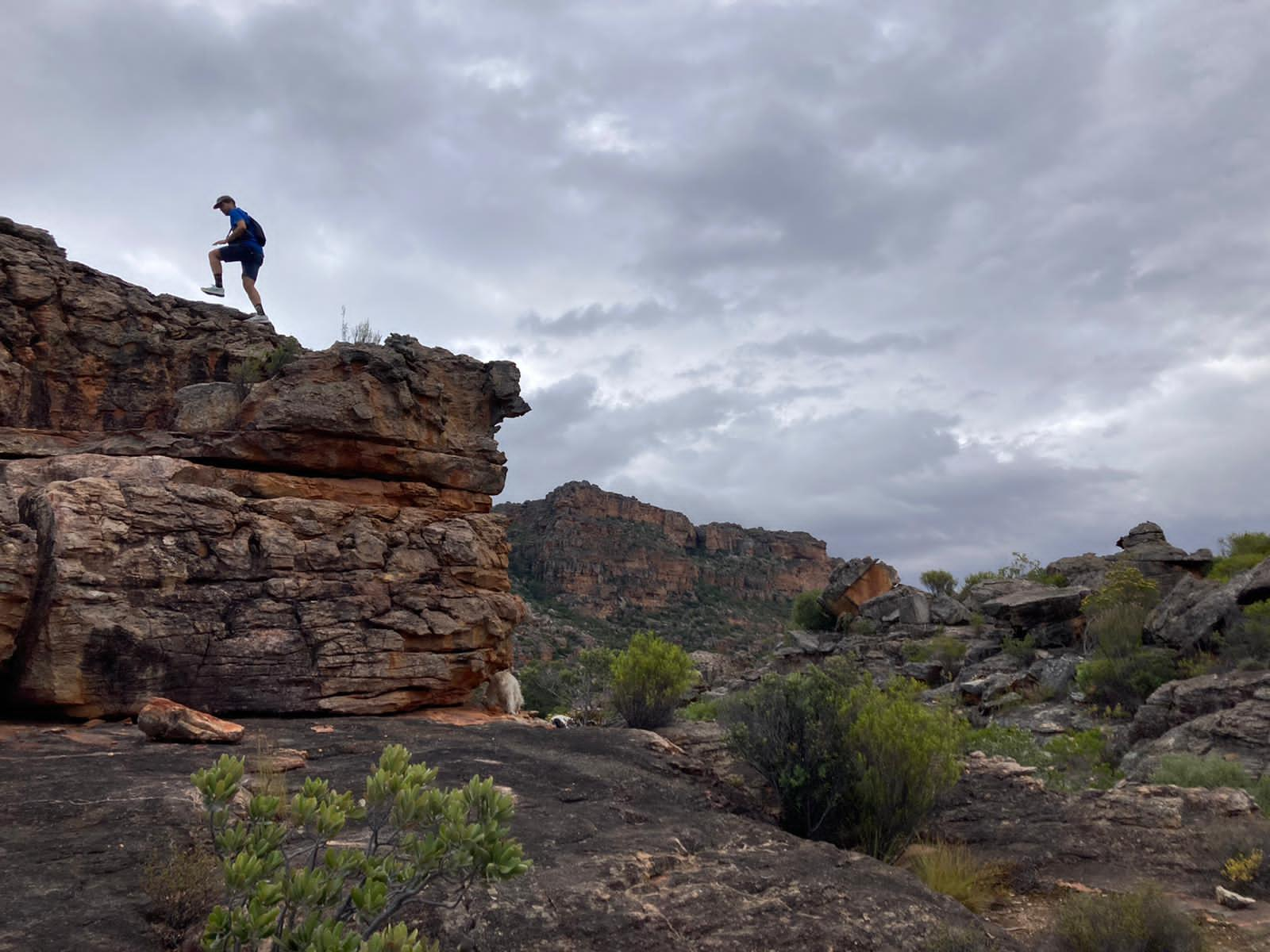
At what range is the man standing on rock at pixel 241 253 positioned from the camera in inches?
509

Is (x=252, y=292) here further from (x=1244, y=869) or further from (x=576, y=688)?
(x=1244, y=869)

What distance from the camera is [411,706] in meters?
10.9

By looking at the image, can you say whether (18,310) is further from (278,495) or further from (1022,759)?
(1022,759)

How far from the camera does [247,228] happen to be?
13.1 metres

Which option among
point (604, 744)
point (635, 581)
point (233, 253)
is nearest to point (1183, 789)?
point (604, 744)

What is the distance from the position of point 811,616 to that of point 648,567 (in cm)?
4170

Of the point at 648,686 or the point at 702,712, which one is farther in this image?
the point at 702,712

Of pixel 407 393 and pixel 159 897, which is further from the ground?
pixel 407 393

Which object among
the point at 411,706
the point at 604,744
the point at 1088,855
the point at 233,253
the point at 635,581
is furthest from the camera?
the point at 635,581

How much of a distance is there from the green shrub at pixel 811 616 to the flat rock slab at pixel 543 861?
2956 cm

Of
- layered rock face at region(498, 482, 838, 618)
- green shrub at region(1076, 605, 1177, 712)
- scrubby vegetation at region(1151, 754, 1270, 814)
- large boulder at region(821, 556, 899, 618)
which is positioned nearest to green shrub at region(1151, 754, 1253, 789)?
scrubby vegetation at region(1151, 754, 1270, 814)

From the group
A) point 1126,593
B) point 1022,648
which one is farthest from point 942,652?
point 1126,593

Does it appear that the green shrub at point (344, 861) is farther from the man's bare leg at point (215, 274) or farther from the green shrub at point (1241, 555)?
the green shrub at point (1241, 555)

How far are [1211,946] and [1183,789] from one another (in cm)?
415
